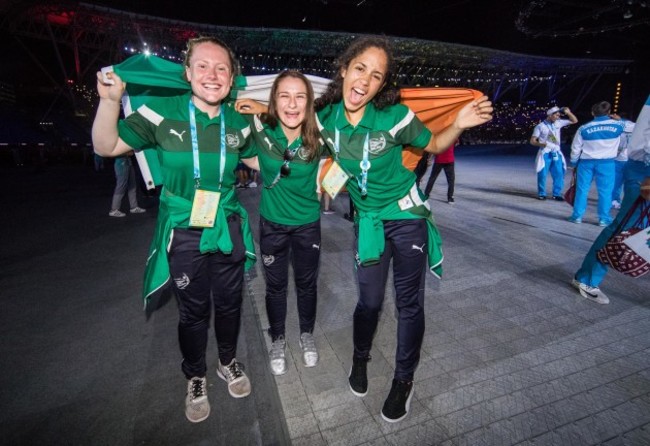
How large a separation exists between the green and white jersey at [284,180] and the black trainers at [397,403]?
1.23m

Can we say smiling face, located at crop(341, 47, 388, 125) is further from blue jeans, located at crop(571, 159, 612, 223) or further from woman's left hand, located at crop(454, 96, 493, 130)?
blue jeans, located at crop(571, 159, 612, 223)

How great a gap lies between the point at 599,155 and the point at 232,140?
6.47 metres

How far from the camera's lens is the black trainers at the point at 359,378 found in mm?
2246

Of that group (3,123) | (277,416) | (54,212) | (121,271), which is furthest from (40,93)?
(277,416)

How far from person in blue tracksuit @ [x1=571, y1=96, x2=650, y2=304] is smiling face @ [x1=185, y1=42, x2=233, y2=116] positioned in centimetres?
328

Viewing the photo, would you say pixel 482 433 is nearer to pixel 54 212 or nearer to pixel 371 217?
pixel 371 217

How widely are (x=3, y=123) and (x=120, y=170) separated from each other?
20958mm

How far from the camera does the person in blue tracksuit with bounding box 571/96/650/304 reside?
2.83m

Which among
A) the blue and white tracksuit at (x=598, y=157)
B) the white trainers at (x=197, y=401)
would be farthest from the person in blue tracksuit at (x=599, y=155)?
the white trainers at (x=197, y=401)

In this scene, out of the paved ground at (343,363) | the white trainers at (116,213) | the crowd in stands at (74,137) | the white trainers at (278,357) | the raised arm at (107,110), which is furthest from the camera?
the crowd in stands at (74,137)

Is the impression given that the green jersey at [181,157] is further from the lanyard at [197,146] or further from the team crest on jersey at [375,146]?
the team crest on jersey at [375,146]

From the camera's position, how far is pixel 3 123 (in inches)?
797

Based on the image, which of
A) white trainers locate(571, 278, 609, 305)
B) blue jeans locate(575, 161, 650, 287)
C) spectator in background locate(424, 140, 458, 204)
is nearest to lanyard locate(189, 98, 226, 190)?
blue jeans locate(575, 161, 650, 287)

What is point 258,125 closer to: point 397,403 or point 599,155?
point 397,403
